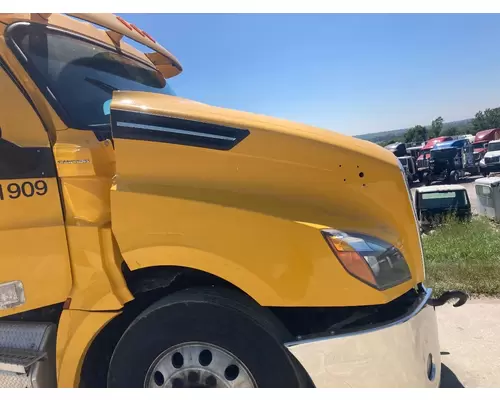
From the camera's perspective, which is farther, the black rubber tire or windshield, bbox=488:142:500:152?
windshield, bbox=488:142:500:152

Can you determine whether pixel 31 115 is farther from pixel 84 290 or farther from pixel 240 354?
pixel 240 354

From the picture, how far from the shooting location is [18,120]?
92.5 inches

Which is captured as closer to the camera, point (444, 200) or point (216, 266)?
point (216, 266)

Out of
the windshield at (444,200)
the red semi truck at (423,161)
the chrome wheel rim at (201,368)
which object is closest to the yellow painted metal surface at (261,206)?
the chrome wheel rim at (201,368)

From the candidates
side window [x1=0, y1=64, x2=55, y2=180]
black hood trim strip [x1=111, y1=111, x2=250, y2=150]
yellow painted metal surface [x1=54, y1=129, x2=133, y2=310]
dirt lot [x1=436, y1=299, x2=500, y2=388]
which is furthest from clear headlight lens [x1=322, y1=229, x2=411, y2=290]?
dirt lot [x1=436, y1=299, x2=500, y2=388]

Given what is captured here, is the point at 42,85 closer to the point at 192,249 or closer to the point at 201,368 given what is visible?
the point at 192,249

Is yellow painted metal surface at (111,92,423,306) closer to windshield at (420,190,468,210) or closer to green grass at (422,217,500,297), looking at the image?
green grass at (422,217,500,297)

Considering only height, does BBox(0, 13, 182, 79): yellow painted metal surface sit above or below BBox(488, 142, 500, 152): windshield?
above

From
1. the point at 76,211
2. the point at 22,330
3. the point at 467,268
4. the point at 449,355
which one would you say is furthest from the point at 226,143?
the point at 467,268

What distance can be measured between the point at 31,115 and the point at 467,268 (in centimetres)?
568

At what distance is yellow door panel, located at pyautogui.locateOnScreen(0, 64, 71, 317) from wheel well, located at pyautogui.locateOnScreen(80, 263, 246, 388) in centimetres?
31

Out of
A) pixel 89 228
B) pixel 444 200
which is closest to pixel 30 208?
pixel 89 228

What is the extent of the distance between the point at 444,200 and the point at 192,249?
10974 millimetres

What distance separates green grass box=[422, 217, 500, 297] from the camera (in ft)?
17.8
